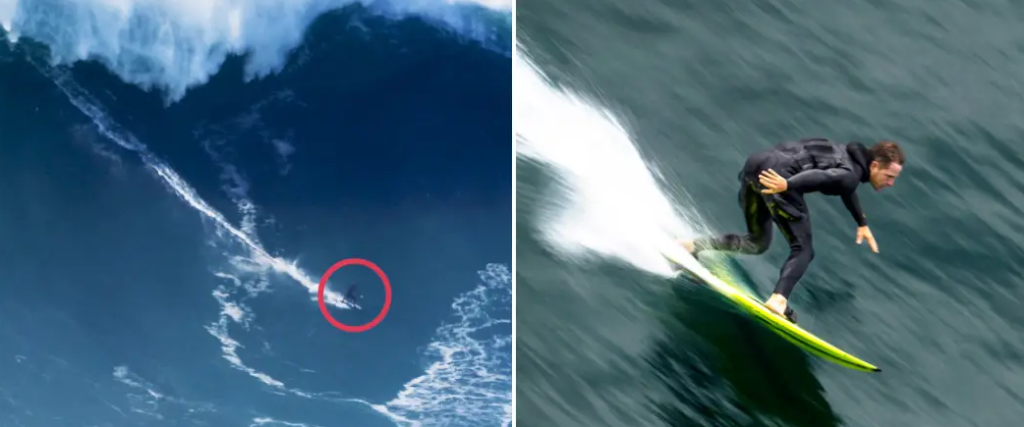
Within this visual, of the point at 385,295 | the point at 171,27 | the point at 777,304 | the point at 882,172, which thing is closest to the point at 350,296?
the point at 385,295

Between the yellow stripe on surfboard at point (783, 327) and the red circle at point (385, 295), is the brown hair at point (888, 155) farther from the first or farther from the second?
the red circle at point (385, 295)

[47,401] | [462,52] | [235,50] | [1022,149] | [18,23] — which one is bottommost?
[1022,149]

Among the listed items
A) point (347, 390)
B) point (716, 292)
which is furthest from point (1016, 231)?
point (347, 390)

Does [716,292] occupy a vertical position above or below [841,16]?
below

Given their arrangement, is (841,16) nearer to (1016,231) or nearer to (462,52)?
(1016,231)

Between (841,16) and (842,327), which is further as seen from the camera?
(841,16)

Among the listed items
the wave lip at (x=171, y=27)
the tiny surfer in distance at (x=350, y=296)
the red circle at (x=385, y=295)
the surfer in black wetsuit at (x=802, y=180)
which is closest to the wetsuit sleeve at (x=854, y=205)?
the surfer in black wetsuit at (x=802, y=180)

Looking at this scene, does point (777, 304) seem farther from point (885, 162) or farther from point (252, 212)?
point (252, 212)
